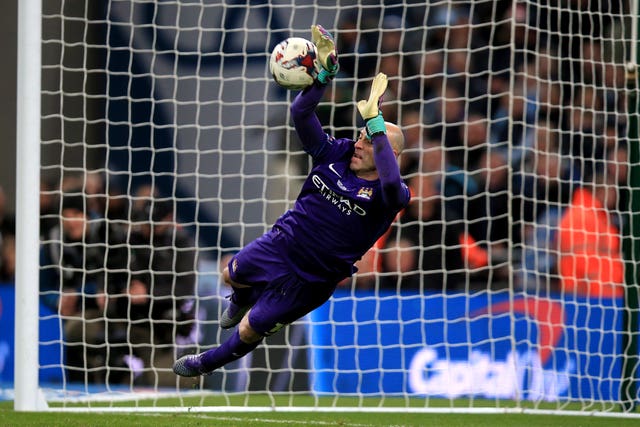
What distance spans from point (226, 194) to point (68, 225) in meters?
1.65

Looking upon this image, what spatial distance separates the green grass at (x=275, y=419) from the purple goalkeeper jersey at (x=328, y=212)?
5.29ft

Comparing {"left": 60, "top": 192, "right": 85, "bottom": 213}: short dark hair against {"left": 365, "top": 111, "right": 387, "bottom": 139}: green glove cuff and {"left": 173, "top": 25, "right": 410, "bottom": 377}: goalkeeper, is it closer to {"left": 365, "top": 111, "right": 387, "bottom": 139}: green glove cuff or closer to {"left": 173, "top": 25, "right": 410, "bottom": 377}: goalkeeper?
{"left": 173, "top": 25, "right": 410, "bottom": 377}: goalkeeper

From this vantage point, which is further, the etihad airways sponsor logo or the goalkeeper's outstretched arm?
the etihad airways sponsor logo

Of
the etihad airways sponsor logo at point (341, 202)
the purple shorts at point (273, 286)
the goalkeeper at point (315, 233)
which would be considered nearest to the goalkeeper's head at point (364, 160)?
the goalkeeper at point (315, 233)

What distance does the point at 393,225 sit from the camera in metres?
10.6

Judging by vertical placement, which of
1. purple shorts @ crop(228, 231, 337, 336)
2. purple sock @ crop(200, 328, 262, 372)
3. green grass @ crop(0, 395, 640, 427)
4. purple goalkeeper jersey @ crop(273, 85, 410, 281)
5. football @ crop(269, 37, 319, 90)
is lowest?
green grass @ crop(0, 395, 640, 427)

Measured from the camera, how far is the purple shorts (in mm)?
6645

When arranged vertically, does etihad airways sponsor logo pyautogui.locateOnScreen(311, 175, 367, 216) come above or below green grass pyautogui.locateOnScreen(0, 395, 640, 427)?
above

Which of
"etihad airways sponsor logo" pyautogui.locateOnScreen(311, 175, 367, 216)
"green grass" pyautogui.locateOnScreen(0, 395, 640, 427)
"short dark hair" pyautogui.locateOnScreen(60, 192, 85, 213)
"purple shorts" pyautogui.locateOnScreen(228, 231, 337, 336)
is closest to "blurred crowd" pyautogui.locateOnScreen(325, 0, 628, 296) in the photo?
"green grass" pyautogui.locateOnScreen(0, 395, 640, 427)

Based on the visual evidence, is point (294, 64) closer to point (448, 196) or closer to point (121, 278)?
point (448, 196)

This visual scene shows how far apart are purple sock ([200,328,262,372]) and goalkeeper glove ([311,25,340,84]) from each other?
1579 millimetres

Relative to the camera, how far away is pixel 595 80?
420 inches

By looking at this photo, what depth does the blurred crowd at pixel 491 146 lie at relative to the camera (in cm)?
1022

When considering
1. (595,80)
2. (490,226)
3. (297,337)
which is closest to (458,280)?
(490,226)
